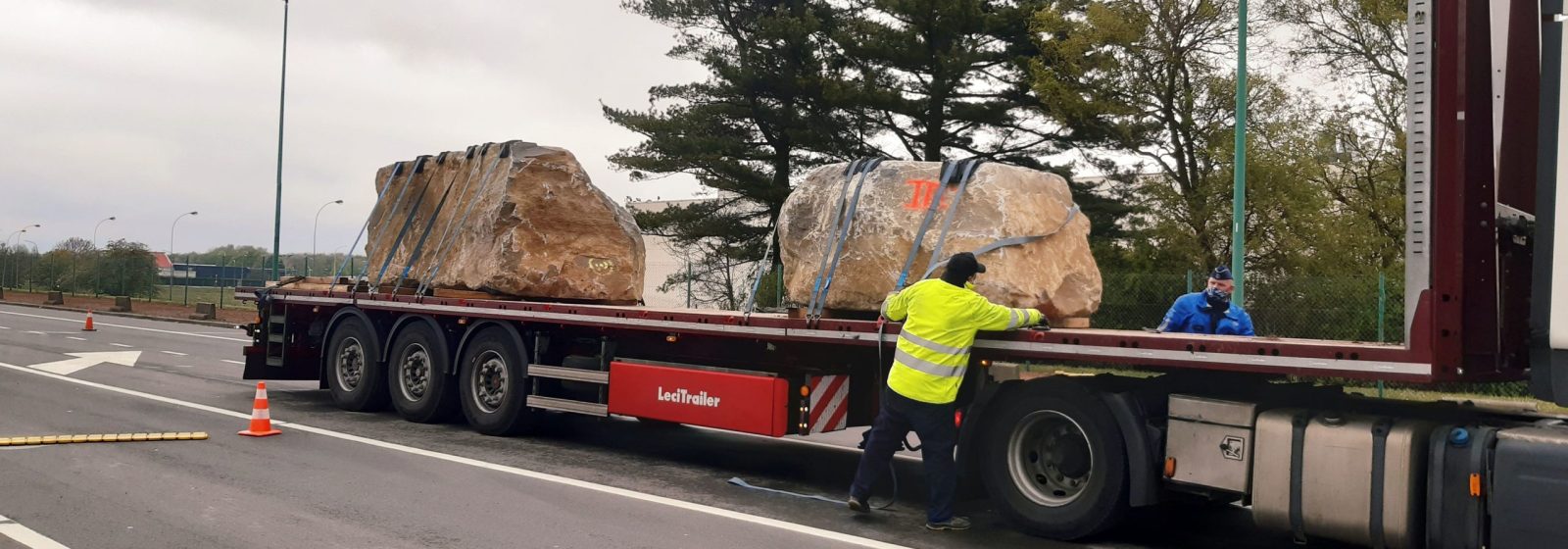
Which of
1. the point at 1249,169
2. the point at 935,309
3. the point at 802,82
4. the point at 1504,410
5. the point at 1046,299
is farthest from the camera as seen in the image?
the point at 802,82

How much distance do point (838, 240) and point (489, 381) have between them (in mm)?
4315

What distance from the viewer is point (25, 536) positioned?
20.1 feet

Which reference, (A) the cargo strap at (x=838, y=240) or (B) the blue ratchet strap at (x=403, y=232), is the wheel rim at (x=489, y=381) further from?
(A) the cargo strap at (x=838, y=240)

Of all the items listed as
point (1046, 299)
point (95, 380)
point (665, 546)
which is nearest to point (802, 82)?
point (95, 380)

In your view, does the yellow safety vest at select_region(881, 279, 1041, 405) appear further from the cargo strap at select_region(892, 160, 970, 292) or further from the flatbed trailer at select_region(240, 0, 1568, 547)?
the cargo strap at select_region(892, 160, 970, 292)

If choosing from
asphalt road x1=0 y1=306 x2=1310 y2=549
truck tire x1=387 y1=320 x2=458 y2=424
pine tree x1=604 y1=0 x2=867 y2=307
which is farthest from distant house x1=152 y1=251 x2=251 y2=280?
truck tire x1=387 y1=320 x2=458 y2=424

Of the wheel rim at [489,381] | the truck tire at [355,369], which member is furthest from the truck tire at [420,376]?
the wheel rim at [489,381]

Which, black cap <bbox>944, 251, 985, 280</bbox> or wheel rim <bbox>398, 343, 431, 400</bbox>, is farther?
wheel rim <bbox>398, 343, 431, 400</bbox>

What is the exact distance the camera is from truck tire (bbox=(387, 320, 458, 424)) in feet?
35.8

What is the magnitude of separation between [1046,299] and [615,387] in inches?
147

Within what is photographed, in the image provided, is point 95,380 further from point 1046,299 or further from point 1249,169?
point 1249,169

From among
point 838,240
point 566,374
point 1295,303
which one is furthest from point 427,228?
point 1295,303

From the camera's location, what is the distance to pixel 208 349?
2092 centimetres

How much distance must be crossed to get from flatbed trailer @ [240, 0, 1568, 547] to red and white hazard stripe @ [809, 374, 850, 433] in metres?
0.01
